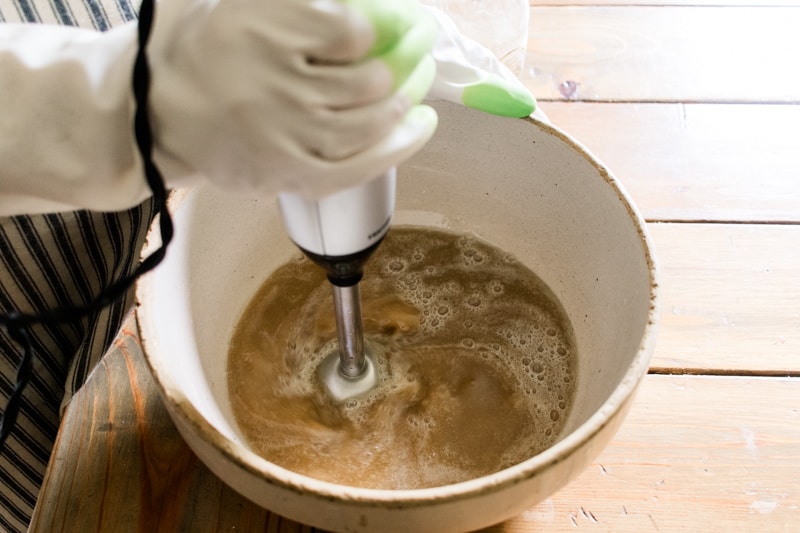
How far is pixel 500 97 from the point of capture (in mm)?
525

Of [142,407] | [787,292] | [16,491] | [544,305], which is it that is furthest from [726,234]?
[16,491]

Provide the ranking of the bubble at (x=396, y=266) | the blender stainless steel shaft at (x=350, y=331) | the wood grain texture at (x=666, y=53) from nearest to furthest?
1. the blender stainless steel shaft at (x=350, y=331)
2. the bubble at (x=396, y=266)
3. the wood grain texture at (x=666, y=53)

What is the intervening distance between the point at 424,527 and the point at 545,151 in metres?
0.29

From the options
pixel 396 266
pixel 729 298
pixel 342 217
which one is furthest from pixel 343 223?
pixel 729 298

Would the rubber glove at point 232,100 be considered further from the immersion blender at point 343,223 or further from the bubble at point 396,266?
the bubble at point 396,266

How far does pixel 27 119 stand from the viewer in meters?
0.35

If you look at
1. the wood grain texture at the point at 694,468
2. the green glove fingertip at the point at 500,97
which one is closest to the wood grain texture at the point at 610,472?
the wood grain texture at the point at 694,468

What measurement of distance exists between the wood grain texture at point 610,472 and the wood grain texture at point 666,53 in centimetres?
36

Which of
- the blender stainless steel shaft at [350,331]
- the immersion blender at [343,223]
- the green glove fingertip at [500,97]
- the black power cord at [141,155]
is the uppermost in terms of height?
the black power cord at [141,155]

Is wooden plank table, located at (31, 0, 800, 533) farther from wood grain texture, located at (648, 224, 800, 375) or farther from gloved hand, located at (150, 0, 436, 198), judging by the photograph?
gloved hand, located at (150, 0, 436, 198)

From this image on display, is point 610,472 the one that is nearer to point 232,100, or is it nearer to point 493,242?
point 493,242

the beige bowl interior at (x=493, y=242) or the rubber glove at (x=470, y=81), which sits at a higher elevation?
the rubber glove at (x=470, y=81)

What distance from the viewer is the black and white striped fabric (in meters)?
0.64

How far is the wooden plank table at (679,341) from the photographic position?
0.47 meters
